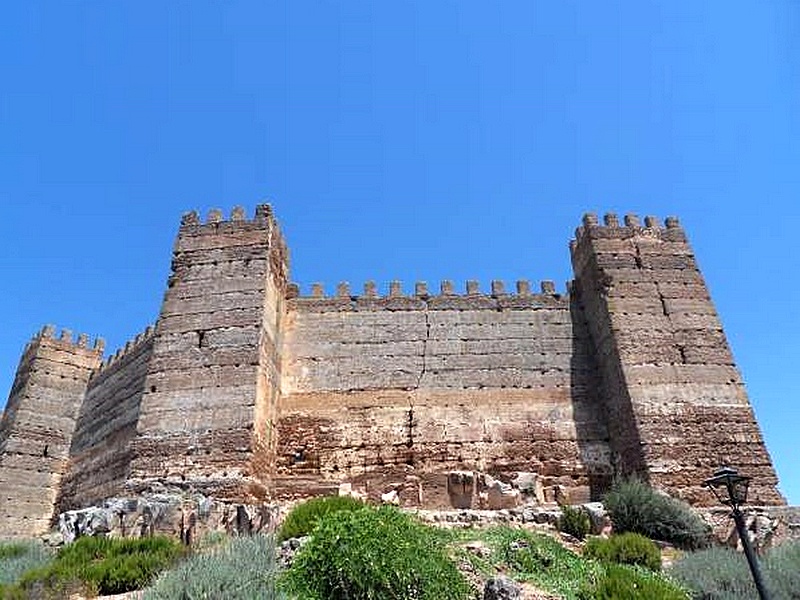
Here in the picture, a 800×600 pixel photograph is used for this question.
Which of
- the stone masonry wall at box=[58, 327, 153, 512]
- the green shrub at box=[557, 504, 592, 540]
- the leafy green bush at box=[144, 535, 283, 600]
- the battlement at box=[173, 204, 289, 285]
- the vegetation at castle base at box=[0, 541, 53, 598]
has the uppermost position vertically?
the battlement at box=[173, 204, 289, 285]

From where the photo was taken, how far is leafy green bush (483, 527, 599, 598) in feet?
23.4

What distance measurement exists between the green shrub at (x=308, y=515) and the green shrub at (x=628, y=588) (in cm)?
318

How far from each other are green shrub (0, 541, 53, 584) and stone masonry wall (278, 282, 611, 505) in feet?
14.8

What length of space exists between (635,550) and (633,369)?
5.02m

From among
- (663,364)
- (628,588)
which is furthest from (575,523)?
(663,364)

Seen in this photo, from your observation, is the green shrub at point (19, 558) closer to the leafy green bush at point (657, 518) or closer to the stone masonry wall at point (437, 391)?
the stone masonry wall at point (437, 391)

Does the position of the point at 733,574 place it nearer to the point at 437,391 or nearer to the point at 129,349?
the point at 437,391

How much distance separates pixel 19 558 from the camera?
8789mm

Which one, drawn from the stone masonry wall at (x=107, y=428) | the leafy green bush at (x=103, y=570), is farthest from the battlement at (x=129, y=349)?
the leafy green bush at (x=103, y=570)

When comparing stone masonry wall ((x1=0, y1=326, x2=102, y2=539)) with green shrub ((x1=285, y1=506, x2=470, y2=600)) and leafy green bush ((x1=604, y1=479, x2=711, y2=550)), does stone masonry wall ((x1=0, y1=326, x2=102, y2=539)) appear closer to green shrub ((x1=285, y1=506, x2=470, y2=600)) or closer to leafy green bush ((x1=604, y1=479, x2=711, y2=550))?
green shrub ((x1=285, y1=506, x2=470, y2=600))

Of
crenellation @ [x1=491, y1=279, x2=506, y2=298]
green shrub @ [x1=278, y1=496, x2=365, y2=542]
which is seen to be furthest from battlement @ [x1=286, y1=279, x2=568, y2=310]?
green shrub @ [x1=278, y1=496, x2=365, y2=542]

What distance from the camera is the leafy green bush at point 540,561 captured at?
7.12 meters

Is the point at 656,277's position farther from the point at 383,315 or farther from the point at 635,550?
the point at 635,550

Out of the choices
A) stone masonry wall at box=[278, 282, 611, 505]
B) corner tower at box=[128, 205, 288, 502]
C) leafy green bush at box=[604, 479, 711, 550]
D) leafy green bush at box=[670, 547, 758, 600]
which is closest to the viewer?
leafy green bush at box=[670, 547, 758, 600]
